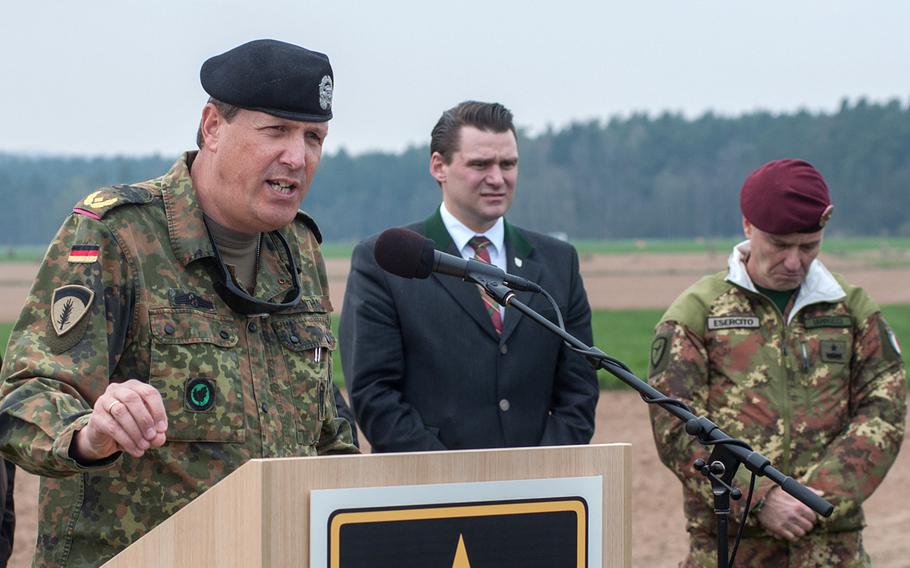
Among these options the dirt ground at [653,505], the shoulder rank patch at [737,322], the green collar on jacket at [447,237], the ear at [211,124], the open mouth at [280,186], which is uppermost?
the ear at [211,124]

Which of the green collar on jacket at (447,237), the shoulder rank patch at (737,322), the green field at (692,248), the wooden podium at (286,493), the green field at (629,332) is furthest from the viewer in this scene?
the green field at (692,248)

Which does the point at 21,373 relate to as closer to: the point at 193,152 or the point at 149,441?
the point at 149,441

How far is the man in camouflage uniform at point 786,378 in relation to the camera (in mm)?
4262

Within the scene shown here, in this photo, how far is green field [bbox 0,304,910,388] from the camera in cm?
1877

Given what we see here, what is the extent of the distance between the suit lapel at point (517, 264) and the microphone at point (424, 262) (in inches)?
68.4

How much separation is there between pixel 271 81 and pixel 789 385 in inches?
92.6

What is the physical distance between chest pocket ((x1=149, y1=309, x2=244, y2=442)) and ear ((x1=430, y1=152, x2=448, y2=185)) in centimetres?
219

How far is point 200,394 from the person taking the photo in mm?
2748

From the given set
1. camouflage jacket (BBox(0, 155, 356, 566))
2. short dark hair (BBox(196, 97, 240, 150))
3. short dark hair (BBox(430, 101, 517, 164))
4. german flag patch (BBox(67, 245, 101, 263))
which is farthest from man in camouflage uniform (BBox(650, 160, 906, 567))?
german flag patch (BBox(67, 245, 101, 263))

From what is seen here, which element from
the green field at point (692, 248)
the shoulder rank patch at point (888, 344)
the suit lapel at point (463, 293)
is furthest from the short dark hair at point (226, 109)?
the green field at point (692, 248)

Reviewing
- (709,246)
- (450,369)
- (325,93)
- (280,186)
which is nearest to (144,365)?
(280,186)

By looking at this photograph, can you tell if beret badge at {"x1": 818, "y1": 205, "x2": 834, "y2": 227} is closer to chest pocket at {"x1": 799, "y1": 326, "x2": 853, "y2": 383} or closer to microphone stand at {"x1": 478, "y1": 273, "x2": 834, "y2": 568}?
chest pocket at {"x1": 799, "y1": 326, "x2": 853, "y2": 383}

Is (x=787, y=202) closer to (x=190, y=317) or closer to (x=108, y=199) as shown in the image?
(x=190, y=317)

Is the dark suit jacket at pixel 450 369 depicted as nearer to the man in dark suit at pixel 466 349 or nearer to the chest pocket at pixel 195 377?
A: the man in dark suit at pixel 466 349
